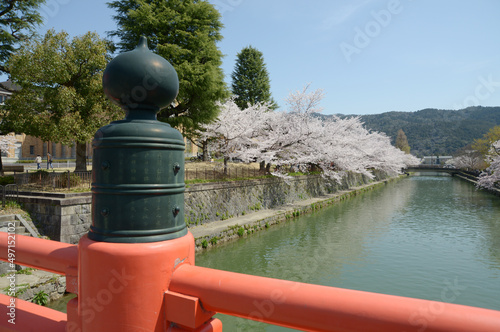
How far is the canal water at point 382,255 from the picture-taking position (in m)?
9.61

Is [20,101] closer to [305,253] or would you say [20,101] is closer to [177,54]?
[177,54]

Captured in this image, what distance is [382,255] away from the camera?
41.8 ft

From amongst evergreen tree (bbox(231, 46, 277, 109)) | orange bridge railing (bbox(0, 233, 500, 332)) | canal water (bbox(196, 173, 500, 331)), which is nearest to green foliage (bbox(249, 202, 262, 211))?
canal water (bbox(196, 173, 500, 331))

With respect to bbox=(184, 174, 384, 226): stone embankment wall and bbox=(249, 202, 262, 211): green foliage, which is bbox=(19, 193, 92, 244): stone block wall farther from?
bbox=(249, 202, 262, 211): green foliage

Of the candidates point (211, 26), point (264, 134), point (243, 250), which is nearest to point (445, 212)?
point (264, 134)

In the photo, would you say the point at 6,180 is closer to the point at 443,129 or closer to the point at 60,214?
the point at 60,214

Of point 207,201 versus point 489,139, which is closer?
point 207,201

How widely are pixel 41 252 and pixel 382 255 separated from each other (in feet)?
43.1

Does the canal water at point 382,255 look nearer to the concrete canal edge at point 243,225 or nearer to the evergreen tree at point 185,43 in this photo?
the concrete canal edge at point 243,225

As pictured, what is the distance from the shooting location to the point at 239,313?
1313 mm

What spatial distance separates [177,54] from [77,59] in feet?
18.3

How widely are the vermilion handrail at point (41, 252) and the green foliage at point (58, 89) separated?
41.1ft

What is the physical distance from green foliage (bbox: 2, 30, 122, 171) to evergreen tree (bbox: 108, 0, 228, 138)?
163 inches

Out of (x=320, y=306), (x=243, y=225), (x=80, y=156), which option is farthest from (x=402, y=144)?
(x=320, y=306)
